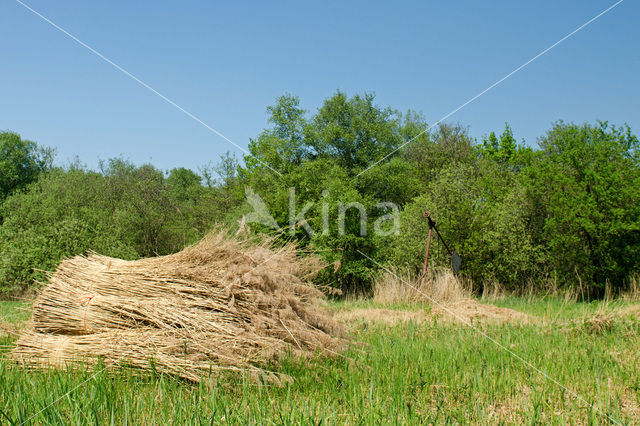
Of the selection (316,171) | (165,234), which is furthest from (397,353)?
(165,234)

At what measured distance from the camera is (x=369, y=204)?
76.7 feet

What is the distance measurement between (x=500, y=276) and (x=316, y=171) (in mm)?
11937

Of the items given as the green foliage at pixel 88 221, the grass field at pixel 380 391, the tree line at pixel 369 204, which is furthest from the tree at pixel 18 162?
the grass field at pixel 380 391

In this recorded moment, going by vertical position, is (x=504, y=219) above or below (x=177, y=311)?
above

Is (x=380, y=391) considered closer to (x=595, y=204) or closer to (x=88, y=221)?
(x=595, y=204)

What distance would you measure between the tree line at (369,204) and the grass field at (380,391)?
3.33 m

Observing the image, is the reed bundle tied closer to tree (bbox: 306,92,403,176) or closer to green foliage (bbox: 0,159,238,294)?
green foliage (bbox: 0,159,238,294)

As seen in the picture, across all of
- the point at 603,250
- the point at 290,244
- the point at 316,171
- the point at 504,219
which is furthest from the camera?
the point at 316,171

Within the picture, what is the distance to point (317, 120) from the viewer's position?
106ft

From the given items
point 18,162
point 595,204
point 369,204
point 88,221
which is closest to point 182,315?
point 595,204

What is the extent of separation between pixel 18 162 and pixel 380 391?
42744mm

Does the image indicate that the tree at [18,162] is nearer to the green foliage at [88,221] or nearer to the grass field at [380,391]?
the green foliage at [88,221]

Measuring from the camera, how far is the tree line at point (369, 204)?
54.4 feet

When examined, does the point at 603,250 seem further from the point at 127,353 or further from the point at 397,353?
the point at 127,353
